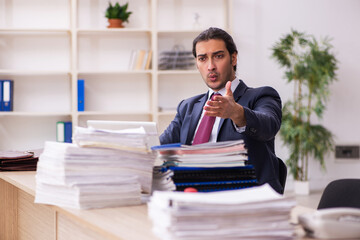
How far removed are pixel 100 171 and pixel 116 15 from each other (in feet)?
13.7

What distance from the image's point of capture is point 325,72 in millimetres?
5832

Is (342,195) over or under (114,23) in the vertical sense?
under

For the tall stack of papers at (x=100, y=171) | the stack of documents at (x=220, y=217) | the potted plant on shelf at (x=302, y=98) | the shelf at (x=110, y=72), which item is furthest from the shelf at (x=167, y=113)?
the stack of documents at (x=220, y=217)

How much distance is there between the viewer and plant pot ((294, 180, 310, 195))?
5.96 meters

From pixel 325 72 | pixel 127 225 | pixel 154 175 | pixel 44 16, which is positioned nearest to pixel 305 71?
pixel 325 72

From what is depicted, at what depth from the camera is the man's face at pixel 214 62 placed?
255cm

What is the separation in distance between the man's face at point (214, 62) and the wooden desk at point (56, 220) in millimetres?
906

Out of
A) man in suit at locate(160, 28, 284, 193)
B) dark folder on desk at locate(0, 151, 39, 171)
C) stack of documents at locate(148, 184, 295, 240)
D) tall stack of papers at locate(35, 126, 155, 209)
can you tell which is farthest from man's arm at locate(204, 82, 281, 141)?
dark folder on desk at locate(0, 151, 39, 171)

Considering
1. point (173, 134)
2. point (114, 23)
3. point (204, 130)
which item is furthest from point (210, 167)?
point (114, 23)

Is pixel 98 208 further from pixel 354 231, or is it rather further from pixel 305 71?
pixel 305 71

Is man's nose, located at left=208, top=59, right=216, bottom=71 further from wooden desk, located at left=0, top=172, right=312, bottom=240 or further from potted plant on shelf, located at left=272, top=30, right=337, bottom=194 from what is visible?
potted plant on shelf, located at left=272, top=30, right=337, bottom=194

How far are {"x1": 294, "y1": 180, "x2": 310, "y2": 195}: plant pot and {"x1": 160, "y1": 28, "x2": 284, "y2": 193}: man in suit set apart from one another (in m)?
3.54

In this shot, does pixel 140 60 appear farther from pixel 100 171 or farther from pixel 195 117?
pixel 100 171

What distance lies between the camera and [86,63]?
5797mm
